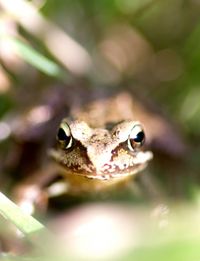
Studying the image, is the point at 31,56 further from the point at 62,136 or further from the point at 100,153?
the point at 100,153

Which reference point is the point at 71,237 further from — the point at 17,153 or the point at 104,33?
the point at 104,33

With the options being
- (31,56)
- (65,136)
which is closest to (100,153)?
(65,136)

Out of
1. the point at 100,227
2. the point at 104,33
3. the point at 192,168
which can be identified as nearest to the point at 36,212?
the point at 100,227

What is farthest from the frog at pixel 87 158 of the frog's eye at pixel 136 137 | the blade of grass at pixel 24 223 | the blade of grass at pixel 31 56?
the blade of grass at pixel 24 223

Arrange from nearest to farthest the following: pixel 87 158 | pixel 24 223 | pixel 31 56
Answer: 1. pixel 24 223
2. pixel 87 158
3. pixel 31 56

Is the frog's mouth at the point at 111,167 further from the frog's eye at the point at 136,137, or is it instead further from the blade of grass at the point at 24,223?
the blade of grass at the point at 24,223
